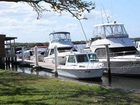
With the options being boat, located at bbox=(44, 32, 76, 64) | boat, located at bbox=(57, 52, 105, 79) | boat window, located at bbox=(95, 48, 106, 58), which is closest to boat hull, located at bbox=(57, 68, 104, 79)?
boat, located at bbox=(57, 52, 105, 79)

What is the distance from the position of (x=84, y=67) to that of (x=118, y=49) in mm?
5684

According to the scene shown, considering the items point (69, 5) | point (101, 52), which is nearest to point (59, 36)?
point (101, 52)

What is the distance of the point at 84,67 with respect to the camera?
3116cm

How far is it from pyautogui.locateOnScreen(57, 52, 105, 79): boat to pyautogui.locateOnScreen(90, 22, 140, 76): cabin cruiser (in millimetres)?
2458

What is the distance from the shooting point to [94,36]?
38688 millimetres

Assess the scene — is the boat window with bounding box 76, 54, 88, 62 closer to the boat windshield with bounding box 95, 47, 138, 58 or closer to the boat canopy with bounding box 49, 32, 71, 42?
the boat windshield with bounding box 95, 47, 138, 58

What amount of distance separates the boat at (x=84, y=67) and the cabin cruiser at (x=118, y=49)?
246 cm

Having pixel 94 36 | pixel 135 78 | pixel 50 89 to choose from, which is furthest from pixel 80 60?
pixel 50 89

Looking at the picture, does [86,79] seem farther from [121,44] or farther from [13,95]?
[13,95]

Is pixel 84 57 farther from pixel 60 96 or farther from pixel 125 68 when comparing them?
pixel 60 96

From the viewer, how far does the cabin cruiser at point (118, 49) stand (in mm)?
32906

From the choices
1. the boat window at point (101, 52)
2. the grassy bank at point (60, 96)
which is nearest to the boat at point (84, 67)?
the boat window at point (101, 52)

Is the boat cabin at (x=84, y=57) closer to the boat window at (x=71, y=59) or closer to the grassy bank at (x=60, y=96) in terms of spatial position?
the boat window at (x=71, y=59)

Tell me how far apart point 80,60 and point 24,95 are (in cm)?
1815
